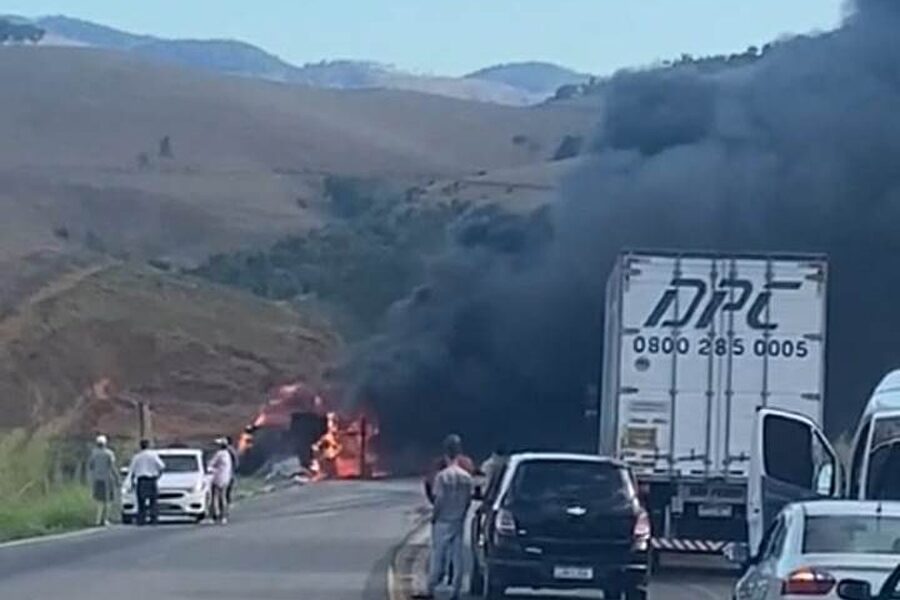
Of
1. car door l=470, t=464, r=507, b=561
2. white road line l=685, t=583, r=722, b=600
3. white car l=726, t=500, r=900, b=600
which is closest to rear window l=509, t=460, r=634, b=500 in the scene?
car door l=470, t=464, r=507, b=561

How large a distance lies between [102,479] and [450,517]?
20.1m

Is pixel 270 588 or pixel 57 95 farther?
pixel 57 95

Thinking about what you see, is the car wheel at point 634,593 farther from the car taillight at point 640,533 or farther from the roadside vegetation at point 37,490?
the roadside vegetation at point 37,490

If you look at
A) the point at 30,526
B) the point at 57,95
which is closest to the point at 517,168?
the point at 57,95

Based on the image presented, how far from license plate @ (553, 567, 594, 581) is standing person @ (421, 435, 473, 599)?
1001 millimetres

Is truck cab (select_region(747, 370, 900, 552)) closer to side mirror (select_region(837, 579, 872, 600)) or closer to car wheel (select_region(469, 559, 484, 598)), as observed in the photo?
car wheel (select_region(469, 559, 484, 598))

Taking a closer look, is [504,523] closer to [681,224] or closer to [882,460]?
[882,460]

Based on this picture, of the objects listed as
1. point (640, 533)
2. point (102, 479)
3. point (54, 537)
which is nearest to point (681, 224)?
point (102, 479)

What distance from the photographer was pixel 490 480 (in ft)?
92.6

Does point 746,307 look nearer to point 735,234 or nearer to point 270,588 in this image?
point 270,588

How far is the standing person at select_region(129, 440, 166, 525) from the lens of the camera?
4401cm

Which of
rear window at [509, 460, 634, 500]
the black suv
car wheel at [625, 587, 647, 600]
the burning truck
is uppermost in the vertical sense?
rear window at [509, 460, 634, 500]

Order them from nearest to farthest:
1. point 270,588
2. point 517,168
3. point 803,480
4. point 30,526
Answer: point 803,480, point 270,588, point 30,526, point 517,168

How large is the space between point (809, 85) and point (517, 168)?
84326mm
